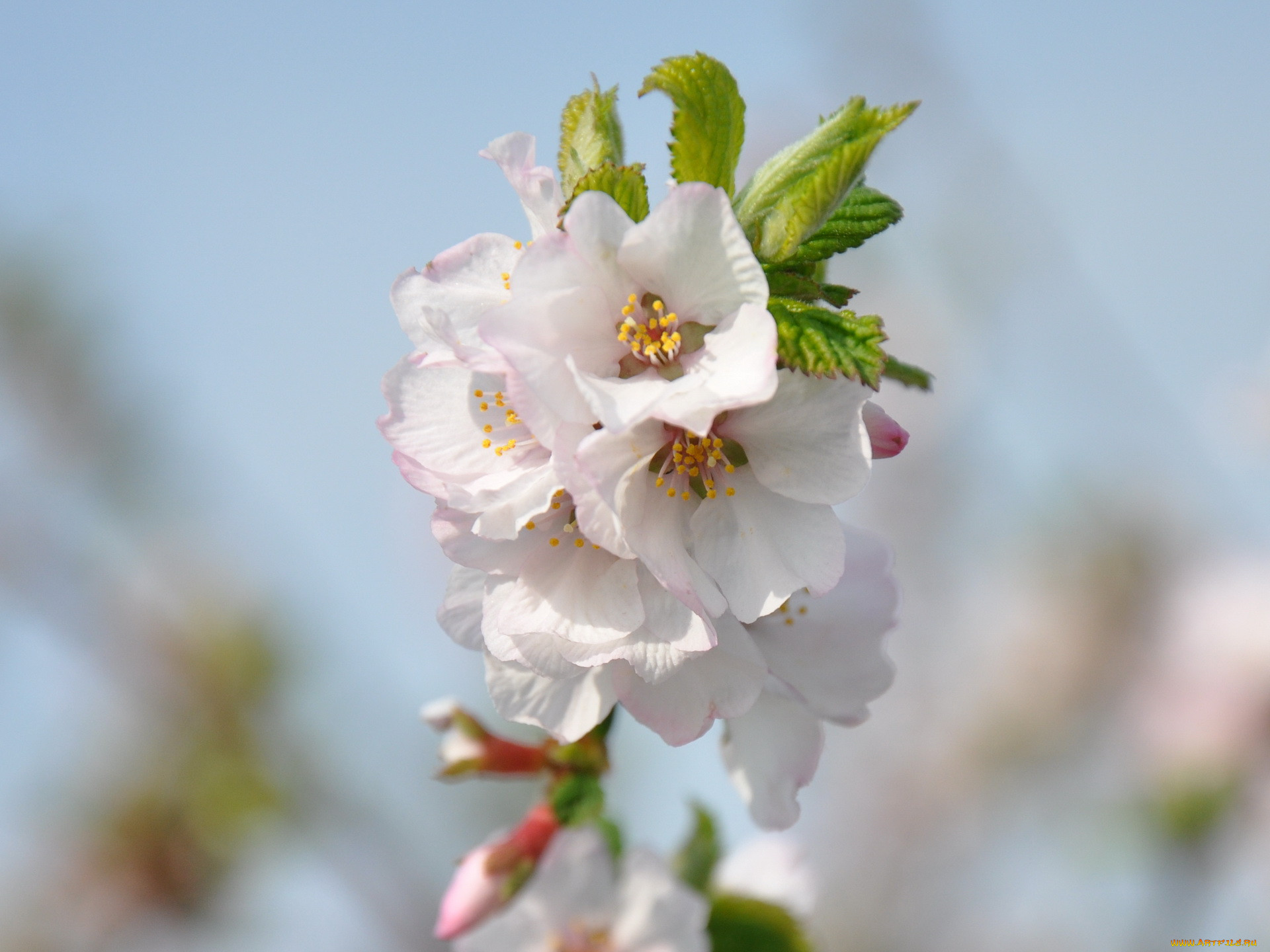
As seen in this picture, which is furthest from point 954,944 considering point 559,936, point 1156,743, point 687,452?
point 687,452

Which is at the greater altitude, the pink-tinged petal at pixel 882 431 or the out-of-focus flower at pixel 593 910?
the pink-tinged petal at pixel 882 431

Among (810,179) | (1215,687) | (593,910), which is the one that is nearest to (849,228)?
(810,179)

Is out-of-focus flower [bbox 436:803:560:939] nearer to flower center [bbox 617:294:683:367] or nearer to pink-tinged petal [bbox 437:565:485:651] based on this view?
pink-tinged petal [bbox 437:565:485:651]

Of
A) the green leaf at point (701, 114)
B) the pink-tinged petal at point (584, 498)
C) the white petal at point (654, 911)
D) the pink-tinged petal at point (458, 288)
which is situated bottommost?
the white petal at point (654, 911)

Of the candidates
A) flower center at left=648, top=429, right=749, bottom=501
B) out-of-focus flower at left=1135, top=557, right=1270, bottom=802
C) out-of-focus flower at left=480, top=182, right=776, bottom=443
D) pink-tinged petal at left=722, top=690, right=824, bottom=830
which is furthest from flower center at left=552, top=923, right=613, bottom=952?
out-of-focus flower at left=1135, top=557, right=1270, bottom=802

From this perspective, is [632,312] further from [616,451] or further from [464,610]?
[464,610]

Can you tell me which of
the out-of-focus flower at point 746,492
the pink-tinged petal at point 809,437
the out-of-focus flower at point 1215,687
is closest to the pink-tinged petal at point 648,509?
the out-of-focus flower at point 746,492

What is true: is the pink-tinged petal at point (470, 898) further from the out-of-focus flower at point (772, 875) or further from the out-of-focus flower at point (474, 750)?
the out-of-focus flower at point (772, 875)
